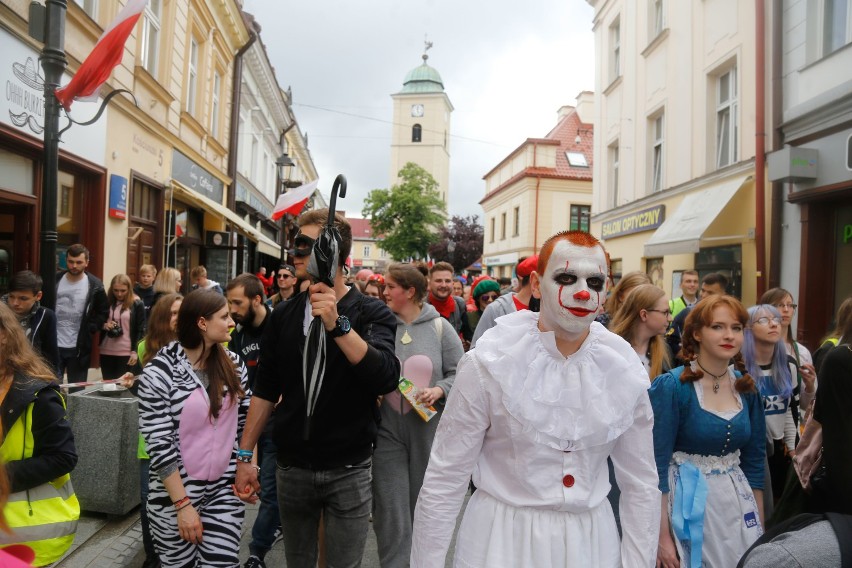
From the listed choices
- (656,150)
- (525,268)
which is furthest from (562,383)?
(656,150)

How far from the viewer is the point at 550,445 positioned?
1.86 m

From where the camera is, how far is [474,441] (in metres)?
1.93

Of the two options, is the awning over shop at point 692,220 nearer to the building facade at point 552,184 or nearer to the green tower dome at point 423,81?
the building facade at point 552,184

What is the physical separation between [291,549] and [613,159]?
1583 cm

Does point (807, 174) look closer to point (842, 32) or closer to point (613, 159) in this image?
point (842, 32)

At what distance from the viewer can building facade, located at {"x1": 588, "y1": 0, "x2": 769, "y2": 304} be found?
1025 centimetres

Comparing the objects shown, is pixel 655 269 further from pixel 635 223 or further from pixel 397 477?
pixel 397 477

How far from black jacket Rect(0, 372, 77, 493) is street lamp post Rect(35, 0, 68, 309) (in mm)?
2959

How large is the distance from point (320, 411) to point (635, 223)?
13237mm

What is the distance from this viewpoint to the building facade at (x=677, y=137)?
1025 centimetres

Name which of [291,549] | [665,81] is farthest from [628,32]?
[291,549]

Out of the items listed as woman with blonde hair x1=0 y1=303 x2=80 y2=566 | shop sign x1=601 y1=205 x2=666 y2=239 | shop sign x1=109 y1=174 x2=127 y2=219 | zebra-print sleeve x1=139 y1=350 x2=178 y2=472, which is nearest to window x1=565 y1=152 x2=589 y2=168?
shop sign x1=601 y1=205 x2=666 y2=239

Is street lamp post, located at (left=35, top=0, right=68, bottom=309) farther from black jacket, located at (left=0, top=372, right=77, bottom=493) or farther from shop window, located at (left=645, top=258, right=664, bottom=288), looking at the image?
shop window, located at (left=645, top=258, right=664, bottom=288)

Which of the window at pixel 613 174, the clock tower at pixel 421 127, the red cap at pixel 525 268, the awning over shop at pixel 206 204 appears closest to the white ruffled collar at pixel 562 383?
the red cap at pixel 525 268
